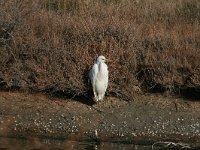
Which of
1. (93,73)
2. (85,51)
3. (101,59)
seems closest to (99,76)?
(93,73)

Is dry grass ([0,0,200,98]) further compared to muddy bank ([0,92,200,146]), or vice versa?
dry grass ([0,0,200,98])

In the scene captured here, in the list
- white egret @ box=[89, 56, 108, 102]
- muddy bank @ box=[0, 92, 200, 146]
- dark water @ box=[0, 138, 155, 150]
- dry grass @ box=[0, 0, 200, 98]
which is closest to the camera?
dark water @ box=[0, 138, 155, 150]

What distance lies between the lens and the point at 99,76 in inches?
561

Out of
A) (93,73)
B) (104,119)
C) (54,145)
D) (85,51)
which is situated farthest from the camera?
(85,51)

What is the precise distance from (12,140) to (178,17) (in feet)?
21.2

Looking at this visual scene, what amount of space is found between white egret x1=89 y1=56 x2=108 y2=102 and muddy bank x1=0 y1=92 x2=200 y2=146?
0.45 m

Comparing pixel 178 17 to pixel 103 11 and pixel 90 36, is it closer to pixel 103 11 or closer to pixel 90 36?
pixel 103 11

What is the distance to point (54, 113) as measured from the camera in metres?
14.4

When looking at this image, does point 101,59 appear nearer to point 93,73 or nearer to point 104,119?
point 93,73

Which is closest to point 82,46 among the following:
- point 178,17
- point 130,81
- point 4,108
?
Result: point 130,81

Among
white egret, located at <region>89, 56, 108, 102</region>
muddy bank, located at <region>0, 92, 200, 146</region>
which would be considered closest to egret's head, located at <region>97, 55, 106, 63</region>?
white egret, located at <region>89, 56, 108, 102</region>

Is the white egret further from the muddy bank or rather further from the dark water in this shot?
the dark water

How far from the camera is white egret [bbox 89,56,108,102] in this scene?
561 inches

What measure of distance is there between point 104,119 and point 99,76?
97cm
